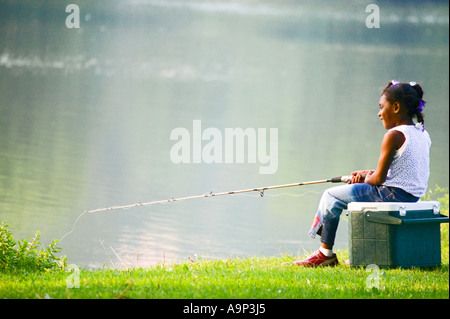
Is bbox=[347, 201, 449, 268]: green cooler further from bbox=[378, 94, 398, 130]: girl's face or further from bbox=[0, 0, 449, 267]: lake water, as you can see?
bbox=[0, 0, 449, 267]: lake water

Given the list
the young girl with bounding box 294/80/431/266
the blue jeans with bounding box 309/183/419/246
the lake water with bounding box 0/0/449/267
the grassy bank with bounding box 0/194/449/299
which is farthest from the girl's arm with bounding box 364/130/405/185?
the lake water with bounding box 0/0/449/267

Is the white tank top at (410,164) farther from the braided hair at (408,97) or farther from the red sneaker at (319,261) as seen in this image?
the red sneaker at (319,261)

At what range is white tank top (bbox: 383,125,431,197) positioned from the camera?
5.30 m

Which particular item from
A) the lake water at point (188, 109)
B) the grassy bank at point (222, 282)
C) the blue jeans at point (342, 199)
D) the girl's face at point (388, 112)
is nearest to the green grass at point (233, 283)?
the grassy bank at point (222, 282)

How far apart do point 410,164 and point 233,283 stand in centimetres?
167

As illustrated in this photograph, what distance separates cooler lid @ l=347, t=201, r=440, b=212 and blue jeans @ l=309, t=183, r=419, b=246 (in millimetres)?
114

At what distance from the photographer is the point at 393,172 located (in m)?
5.36

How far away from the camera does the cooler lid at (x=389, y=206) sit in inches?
203

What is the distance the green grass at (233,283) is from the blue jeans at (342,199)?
1.06 ft

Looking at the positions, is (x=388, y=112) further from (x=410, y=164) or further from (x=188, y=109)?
(x=188, y=109)

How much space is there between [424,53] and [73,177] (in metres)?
30.3

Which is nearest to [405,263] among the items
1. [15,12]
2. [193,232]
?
[193,232]

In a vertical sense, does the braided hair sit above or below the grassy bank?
above

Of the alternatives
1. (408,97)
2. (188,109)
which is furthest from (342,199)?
(188,109)
